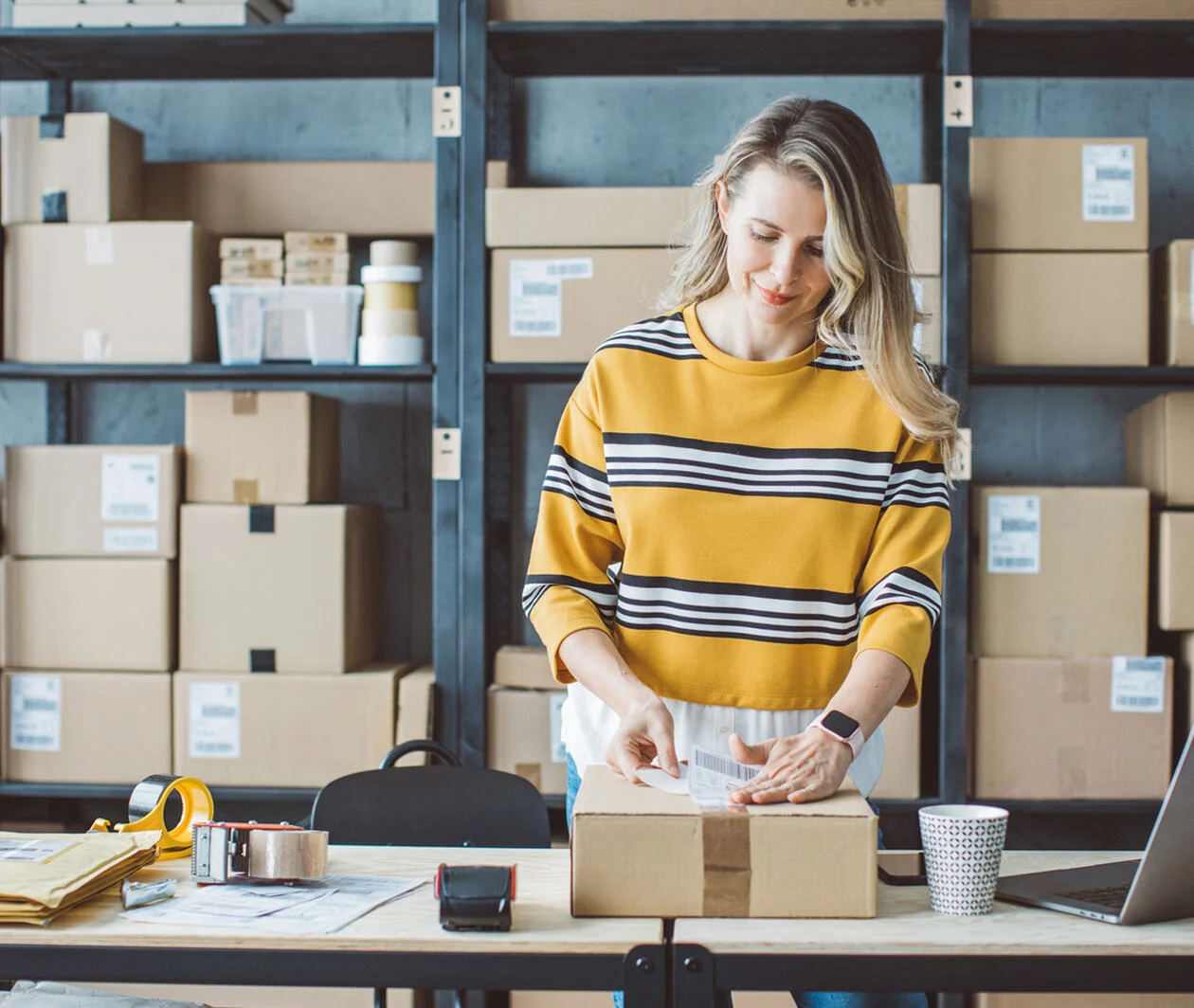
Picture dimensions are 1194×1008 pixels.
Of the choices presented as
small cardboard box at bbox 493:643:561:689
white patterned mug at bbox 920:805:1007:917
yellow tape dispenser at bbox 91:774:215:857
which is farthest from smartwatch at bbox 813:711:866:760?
small cardboard box at bbox 493:643:561:689

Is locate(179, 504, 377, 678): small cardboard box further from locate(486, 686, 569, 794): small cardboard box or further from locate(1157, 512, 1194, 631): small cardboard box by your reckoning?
locate(1157, 512, 1194, 631): small cardboard box

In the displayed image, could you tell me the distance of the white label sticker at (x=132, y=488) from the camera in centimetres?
249

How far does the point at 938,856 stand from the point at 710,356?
0.62 m

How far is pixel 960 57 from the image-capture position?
94.4 inches

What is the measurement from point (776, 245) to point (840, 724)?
53cm

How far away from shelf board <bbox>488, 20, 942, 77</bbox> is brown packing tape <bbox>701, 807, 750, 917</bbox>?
180 centimetres

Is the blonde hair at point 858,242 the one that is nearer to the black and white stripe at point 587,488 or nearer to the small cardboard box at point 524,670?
the black and white stripe at point 587,488

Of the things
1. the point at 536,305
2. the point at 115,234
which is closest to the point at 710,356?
the point at 536,305

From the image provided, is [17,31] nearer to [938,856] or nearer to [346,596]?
[346,596]

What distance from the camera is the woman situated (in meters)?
1.37

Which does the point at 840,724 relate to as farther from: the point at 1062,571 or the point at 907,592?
the point at 1062,571

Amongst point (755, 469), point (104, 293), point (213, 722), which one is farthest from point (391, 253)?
point (755, 469)

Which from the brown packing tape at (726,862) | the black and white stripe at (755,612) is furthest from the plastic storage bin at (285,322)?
the brown packing tape at (726,862)

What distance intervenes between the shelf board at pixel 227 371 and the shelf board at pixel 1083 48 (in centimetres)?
132
